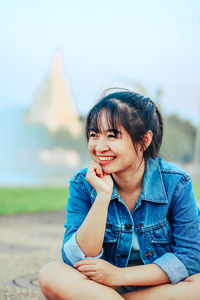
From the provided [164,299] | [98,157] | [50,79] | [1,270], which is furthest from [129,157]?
[50,79]

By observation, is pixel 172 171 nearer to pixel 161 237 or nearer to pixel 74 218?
pixel 161 237

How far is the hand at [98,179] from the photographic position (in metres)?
1.95

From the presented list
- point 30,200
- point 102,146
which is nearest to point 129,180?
point 102,146

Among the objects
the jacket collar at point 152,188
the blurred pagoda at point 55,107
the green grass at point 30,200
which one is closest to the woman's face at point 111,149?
the jacket collar at point 152,188

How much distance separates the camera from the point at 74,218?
6.59 ft

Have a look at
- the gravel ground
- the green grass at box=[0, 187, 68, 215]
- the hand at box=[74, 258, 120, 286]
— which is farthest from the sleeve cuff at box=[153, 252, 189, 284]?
the green grass at box=[0, 187, 68, 215]

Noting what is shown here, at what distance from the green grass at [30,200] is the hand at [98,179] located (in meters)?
4.65

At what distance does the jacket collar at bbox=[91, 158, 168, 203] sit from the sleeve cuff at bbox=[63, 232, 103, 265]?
0.24 m

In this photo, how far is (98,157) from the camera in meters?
2.03

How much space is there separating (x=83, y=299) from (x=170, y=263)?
402 millimetres

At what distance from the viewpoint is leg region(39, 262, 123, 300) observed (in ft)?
5.89

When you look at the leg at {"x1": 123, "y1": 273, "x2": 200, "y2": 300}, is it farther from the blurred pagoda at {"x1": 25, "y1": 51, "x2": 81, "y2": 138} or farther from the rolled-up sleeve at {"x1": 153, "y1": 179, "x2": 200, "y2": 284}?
the blurred pagoda at {"x1": 25, "y1": 51, "x2": 81, "y2": 138}

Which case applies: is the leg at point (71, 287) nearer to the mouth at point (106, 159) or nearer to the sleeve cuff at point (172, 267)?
the sleeve cuff at point (172, 267)

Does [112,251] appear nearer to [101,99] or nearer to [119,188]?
[119,188]
